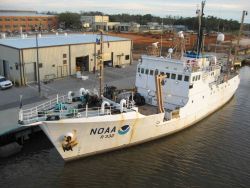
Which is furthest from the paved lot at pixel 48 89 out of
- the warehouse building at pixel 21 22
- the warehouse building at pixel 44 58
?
the warehouse building at pixel 21 22

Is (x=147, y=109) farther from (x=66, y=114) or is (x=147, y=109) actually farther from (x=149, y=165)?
(x=66, y=114)

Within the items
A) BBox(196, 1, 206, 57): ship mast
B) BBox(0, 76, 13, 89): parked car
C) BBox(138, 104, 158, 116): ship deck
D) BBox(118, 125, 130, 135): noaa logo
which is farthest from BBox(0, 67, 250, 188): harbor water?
BBox(0, 76, 13, 89): parked car

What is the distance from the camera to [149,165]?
18531 millimetres

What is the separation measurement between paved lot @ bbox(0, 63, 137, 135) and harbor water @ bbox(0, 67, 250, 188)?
2.96 meters

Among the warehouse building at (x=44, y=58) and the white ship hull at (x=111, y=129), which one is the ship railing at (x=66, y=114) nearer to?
the white ship hull at (x=111, y=129)

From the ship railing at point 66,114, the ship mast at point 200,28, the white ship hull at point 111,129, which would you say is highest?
the ship mast at point 200,28

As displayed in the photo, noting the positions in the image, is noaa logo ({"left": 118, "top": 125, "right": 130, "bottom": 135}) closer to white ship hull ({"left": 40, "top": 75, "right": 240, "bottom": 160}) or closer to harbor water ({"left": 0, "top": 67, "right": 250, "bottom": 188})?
white ship hull ({"left": 40, "top": 75, "right": 240, "bottom": 160})

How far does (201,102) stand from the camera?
24.6m

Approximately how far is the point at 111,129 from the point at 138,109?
163 inches

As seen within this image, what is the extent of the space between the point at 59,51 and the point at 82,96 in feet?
49.2

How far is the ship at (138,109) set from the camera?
17.5 meters

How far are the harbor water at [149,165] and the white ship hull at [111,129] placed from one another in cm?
61

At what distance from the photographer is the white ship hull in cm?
1725

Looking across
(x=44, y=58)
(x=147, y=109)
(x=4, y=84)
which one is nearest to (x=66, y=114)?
(x=147, y=109)
